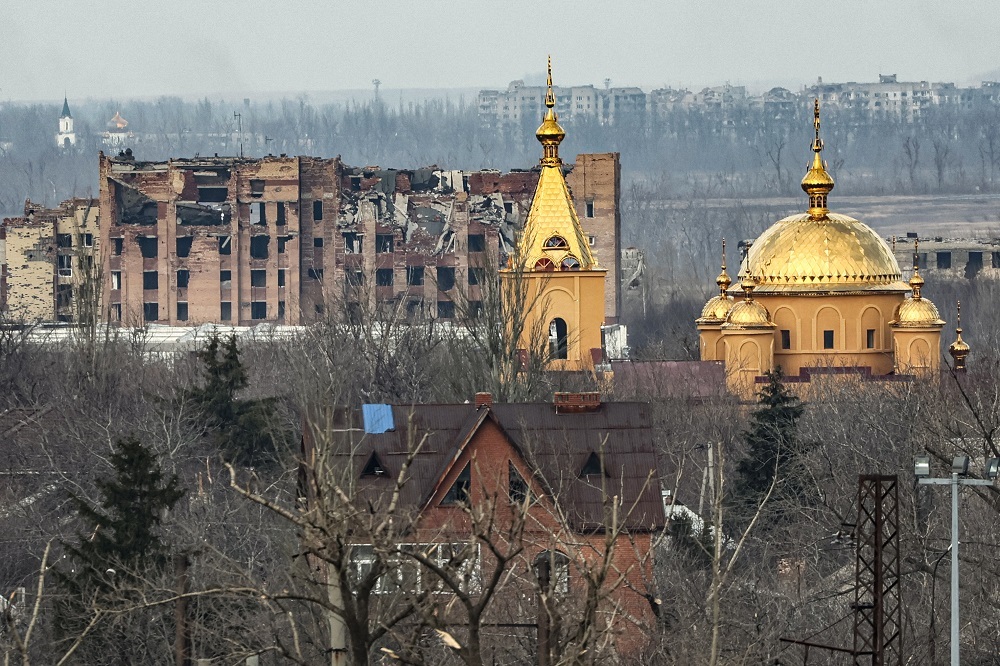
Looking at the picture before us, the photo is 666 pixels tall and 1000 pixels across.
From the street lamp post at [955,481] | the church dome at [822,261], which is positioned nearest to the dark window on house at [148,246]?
the church dome at [822,261]

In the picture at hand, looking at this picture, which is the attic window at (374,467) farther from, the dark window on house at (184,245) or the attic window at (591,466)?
the dark window on house at (184,245)

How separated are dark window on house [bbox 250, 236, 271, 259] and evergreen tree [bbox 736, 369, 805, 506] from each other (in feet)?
187

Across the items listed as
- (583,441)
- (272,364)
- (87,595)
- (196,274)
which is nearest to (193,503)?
(583,441)

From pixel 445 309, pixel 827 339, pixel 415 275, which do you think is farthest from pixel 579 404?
pixel 415 275

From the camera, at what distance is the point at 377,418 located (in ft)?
124

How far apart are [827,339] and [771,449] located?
53.3ft

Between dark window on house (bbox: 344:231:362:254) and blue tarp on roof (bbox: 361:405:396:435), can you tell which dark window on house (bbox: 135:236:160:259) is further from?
blue tarp on roof (bbox: 361:405:396:435)

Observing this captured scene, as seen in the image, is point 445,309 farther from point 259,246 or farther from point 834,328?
point 834,328

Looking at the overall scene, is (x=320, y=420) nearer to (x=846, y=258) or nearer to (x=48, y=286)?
(x=846, y=258)

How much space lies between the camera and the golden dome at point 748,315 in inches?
2464

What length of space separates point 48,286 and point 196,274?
17.1 feet

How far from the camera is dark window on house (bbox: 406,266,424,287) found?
10819 centimetres

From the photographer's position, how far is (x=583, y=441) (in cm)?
3681

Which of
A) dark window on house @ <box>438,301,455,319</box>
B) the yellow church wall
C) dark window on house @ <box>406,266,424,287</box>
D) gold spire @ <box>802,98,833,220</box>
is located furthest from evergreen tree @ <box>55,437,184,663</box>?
dark window on house @ <box>406,266,424,287</box>
